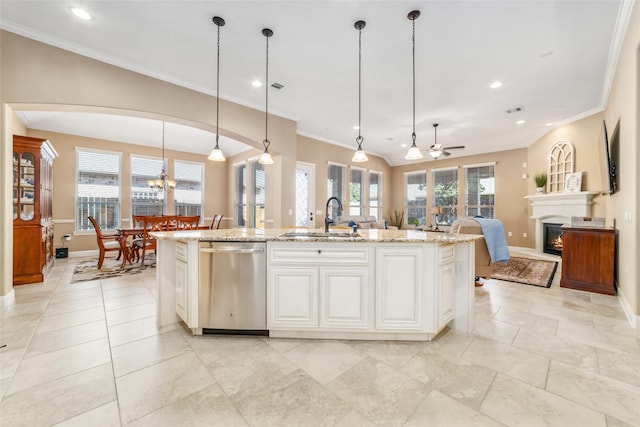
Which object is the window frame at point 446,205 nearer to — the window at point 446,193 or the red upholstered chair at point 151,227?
the window at point 446,193

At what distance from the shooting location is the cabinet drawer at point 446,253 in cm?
227

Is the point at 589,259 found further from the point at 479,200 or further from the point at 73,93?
the point at 73,93

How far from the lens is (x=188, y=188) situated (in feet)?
26.8

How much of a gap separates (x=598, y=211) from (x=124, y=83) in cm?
853

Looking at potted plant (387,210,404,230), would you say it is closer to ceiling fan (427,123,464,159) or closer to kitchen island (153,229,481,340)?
ceiling fan (427,123,464,159)

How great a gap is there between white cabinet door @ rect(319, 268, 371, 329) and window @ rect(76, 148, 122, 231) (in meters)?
7.07

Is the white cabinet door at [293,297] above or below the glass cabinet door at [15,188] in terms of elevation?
below

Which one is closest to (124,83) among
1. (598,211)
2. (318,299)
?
(318,299)

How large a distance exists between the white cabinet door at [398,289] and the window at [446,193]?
7.32 meters

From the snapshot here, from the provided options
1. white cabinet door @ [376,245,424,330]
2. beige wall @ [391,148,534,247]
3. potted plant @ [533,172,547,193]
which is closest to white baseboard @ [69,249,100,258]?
white cabinet door @ [376,245,424,330]

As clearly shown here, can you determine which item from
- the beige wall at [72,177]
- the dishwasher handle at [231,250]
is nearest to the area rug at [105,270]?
the beige wall at [72,177]

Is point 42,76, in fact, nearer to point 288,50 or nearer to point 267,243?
point 288,50

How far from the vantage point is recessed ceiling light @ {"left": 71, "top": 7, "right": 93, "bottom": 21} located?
2672mm

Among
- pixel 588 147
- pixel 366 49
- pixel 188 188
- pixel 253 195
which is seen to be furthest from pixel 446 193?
pixel 188 188
